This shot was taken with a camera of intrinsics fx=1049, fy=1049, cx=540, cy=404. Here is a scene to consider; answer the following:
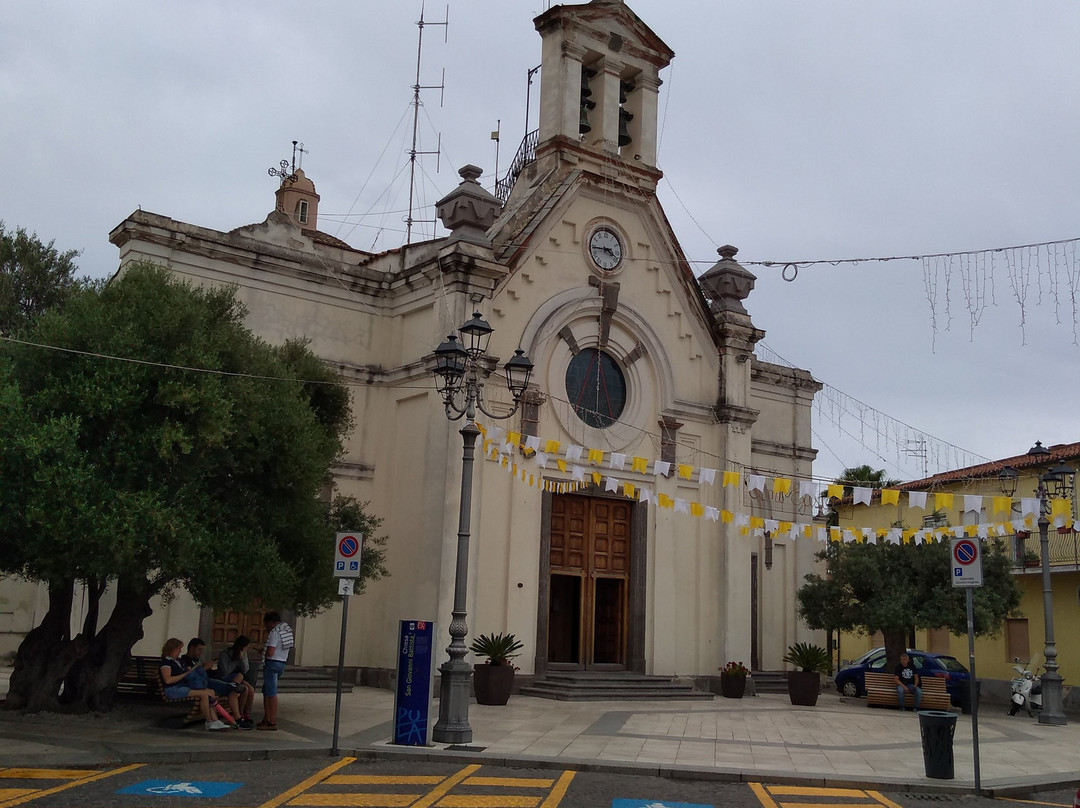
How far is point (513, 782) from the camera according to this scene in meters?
10.8

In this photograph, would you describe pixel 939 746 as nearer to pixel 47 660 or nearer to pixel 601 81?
pixel 47 660

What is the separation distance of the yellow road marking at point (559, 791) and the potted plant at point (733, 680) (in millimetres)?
11666

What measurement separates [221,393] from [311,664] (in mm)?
8692

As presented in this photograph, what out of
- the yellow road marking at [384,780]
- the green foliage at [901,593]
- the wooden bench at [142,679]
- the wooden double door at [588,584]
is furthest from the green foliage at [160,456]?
the green foliage at [901,593]

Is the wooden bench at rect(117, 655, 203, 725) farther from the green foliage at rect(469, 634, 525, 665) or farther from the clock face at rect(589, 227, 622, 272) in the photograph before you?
the clock face at rect(589, 227, 622, 272)

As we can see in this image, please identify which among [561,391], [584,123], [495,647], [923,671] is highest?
[584,123]

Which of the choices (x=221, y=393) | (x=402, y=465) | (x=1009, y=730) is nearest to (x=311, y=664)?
(x=402, y=465)

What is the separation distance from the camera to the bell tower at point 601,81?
2341 cm

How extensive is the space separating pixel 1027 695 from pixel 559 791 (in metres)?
16.1

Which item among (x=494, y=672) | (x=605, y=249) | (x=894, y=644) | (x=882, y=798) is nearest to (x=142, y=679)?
(x=494, y=672)

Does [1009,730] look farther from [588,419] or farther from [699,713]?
[588,419]

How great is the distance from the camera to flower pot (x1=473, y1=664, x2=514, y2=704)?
1834 centimetres

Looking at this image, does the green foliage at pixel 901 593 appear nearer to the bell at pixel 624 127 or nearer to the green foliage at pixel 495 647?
the green foliage at pixel 495 647

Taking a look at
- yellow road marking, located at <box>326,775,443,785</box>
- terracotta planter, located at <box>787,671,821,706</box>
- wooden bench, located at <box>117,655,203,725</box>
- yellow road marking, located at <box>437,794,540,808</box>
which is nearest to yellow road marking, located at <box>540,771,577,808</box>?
yellow road marking, located at <box>437,794,540,808</box>
